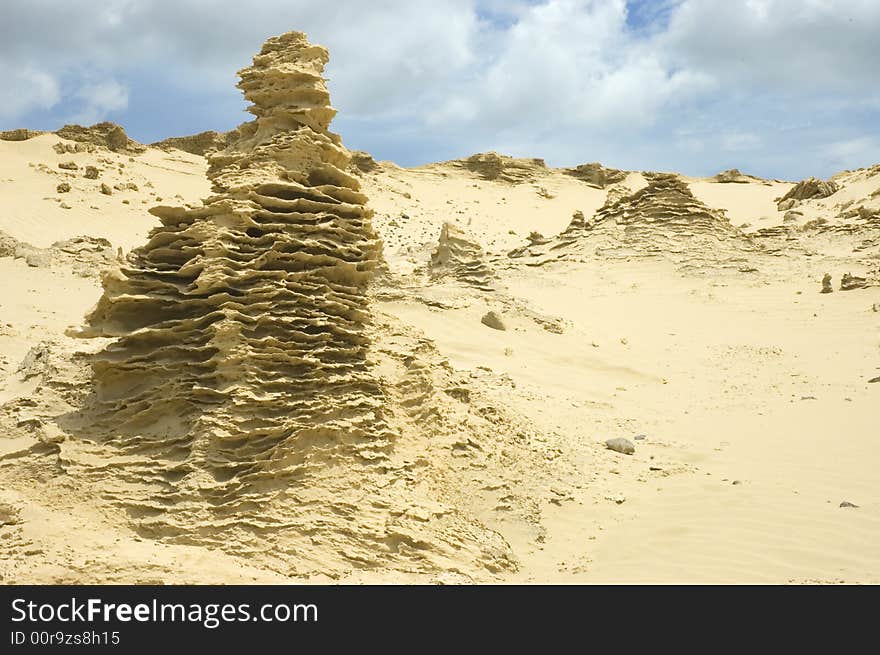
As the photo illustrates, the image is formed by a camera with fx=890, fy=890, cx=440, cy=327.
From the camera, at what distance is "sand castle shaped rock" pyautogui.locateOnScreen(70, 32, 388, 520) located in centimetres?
566

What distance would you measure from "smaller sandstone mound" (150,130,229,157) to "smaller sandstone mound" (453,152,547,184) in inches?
434

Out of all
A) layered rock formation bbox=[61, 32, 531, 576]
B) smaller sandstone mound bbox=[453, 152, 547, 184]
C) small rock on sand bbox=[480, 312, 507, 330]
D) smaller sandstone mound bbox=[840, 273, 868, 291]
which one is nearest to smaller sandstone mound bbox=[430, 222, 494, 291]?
small rock on sand bbox=[480, 312, 507, 330]

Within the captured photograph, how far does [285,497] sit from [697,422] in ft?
17.7

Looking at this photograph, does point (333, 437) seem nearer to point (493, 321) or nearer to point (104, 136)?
point (493, 321)

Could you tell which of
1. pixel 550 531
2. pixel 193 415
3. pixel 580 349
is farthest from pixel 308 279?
pixel 580 349

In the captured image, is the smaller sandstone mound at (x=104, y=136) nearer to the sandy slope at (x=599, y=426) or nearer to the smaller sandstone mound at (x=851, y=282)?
the sandy slope at (x=599, y=426)

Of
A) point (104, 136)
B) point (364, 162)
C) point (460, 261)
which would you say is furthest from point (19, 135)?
point (460, 261)

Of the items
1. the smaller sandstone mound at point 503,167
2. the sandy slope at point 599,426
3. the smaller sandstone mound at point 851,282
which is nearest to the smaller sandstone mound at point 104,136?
the sandy slope at point 599,426

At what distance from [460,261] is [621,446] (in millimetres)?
7716

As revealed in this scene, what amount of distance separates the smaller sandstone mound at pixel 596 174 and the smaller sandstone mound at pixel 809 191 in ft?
50.9

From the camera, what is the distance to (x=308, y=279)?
6371 mm

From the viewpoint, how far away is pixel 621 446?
8.20m

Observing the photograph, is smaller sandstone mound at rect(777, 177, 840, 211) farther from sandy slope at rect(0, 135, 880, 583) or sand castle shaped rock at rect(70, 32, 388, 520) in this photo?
sand castle shaped rock at rect(70, 32, 388, 520)
